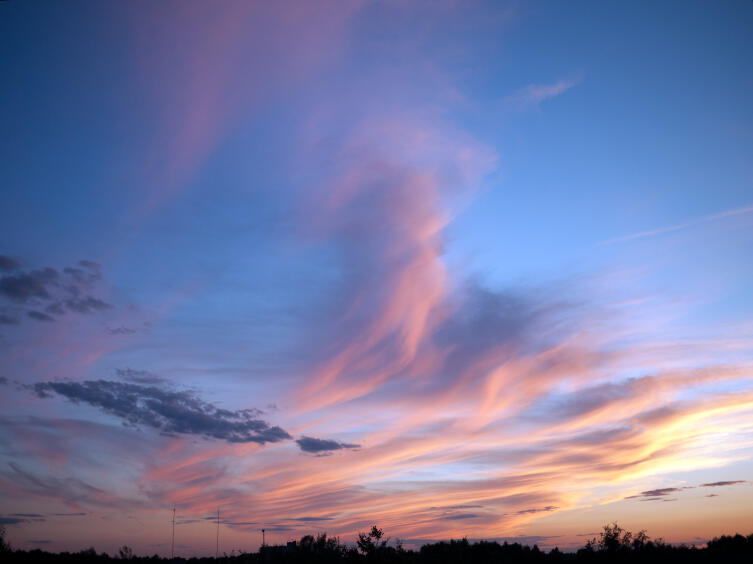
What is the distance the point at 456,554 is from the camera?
235 feet

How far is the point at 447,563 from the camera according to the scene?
68.8 metres

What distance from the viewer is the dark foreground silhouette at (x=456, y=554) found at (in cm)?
6109

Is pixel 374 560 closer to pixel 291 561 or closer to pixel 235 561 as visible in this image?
pixel 291 561

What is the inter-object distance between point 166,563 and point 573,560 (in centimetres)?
4614

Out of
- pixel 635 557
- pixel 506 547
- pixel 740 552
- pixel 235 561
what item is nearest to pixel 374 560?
pixel 235 561

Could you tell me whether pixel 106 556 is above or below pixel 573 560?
above

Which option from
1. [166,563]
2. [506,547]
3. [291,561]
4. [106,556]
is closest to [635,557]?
[506,547]

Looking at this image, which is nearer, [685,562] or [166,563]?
[685,562]

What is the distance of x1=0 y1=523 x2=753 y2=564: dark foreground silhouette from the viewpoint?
6109 cm

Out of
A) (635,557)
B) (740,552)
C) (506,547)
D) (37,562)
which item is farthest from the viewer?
(506,547)

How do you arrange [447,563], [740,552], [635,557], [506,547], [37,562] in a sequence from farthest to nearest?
[506,547] → [447,563] → [635,557] → [740,552] → [37,562]

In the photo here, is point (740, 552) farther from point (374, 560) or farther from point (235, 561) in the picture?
point (235, 561)

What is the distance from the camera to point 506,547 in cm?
7575

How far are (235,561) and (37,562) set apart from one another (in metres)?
21.1
